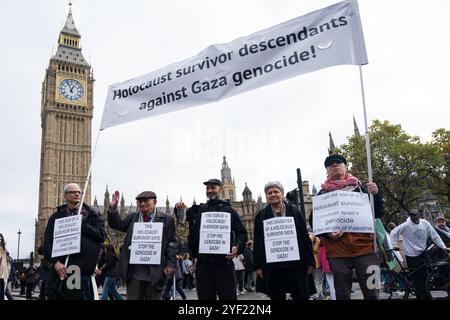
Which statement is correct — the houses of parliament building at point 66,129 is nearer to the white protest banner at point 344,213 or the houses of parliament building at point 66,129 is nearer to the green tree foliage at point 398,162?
the green tree foliage at point 398,162

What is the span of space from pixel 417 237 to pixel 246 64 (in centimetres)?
460

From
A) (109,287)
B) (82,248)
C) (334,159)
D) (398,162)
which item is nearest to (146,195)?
(82,248)

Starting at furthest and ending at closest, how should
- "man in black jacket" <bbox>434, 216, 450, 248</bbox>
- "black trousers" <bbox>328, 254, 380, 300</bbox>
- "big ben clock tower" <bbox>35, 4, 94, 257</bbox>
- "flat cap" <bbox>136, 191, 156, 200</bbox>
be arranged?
"big ben clock tower" <bbox>35, 4, 94, 257</bbox>
"man in black jacket" <bbox>434, 216, 450, 248</bbox>
"flat cap" <bbox>136, 191, 156, 200</bbox>
"black trousers" <bbox>328, 254, 380, 300</bbox>

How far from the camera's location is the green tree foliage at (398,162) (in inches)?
1463

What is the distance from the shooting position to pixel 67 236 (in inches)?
223

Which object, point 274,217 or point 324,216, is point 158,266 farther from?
point 324,216

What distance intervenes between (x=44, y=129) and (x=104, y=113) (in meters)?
93.9

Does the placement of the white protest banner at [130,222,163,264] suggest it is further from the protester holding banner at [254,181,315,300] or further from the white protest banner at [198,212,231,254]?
the protester holding banner at [254,181,315,300]

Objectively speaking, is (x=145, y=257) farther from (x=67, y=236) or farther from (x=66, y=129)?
(x=66, y=129)

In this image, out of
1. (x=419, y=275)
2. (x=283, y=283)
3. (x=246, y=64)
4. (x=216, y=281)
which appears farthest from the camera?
(x=419, y=275)

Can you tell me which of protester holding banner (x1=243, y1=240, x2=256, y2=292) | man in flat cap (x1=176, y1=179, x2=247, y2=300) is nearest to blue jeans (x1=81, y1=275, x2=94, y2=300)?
man in flat cap (x1=176, y1=179, x2=247, y2=300)

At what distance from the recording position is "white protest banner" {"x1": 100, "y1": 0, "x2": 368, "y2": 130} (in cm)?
639

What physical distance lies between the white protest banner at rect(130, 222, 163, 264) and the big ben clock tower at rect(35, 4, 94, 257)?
291ft
